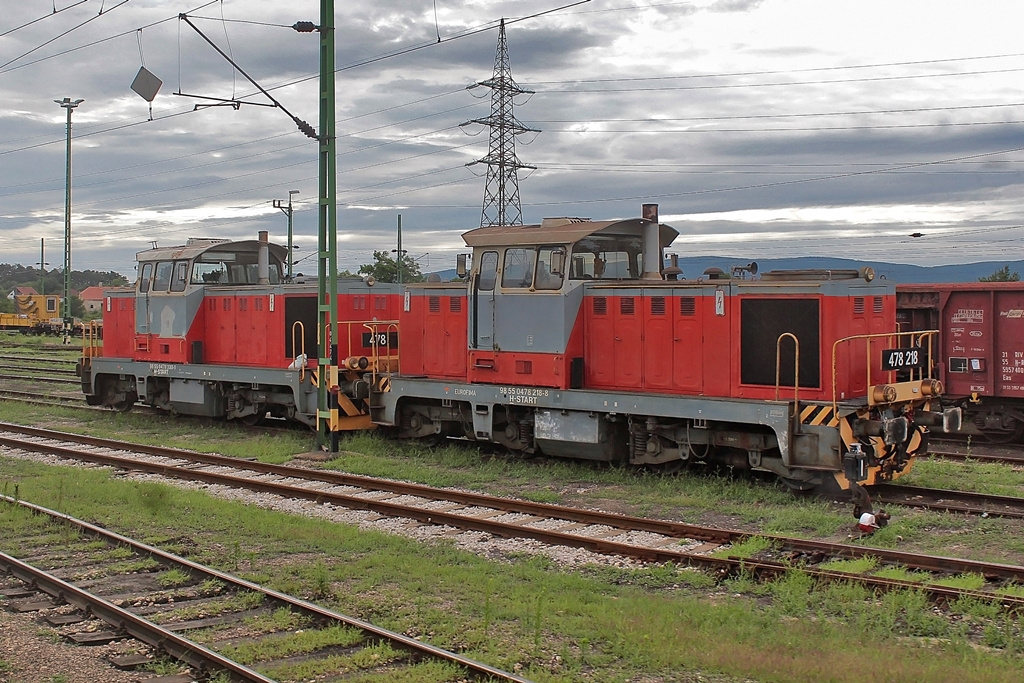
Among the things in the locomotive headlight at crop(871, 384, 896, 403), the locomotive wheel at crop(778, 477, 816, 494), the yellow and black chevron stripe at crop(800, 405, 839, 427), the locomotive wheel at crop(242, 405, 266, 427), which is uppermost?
the locomotive headlight at crop(871, 384, 896, 403)

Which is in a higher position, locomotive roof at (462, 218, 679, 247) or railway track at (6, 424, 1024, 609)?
locomotive roof at (462, 218, 679, 247)

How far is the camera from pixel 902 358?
11.7 metres

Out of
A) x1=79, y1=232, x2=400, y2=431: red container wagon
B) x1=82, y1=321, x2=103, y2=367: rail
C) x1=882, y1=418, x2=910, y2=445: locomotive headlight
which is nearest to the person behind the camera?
x1=882, y1=418, x2=910, y2=445: locomotive headlight

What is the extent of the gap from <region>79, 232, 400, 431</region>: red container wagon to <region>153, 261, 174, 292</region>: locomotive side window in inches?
0.8

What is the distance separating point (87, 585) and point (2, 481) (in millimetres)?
5869

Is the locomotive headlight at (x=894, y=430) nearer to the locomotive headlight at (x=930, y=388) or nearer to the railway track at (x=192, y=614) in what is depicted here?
the locomotive headlight at (x=930, y=388)

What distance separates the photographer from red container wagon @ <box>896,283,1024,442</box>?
53.7ft

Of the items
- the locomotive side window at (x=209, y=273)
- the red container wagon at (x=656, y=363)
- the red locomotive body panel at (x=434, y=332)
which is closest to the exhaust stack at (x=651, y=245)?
the red container wagon at (x=656, y=363)

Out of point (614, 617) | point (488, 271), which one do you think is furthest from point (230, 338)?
point (614, 617)

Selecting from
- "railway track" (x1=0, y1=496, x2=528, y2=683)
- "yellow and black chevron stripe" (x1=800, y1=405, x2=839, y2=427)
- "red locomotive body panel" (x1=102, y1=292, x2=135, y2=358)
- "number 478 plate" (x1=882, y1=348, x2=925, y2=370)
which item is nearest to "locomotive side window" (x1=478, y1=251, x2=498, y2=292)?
"yellow and black chevron stripe" (x1=800, y1=405, x2=839, y2=427)

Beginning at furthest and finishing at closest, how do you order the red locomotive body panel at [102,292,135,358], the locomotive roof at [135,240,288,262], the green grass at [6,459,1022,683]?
the red locomotive body panel at [102,292,135,358] → the locomotive roof at [135,240,288,262] → the green grass at [6,459,1022,683]

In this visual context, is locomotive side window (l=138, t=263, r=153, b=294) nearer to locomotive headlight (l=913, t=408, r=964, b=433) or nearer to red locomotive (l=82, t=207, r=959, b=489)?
red locomotive (l=82, t=207, r=959, b=489)

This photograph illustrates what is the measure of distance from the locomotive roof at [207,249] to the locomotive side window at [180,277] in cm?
14

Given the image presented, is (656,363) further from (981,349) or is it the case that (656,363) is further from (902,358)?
(981,349)
